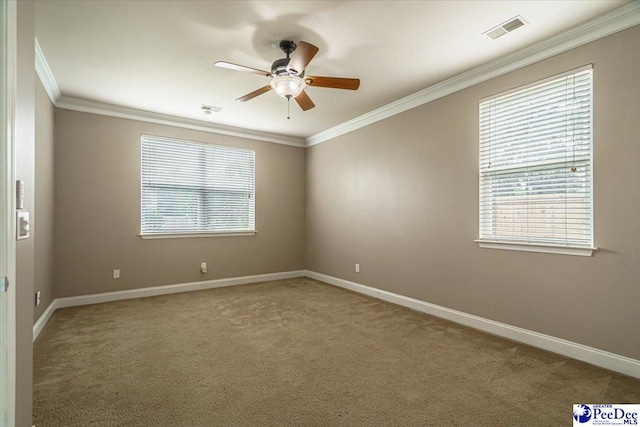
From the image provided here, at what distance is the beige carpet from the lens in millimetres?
1922

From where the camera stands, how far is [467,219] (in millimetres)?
3475

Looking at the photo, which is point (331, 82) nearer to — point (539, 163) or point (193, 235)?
point (539, 163)

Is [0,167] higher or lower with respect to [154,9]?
lower

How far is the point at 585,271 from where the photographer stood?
2.60 metres

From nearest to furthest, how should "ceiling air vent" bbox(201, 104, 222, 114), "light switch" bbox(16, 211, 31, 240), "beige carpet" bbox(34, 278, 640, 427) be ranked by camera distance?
"light switch" bbox(16, 211, 31, 240)
"beige carpet" bbox(34, 278, 640, 427)
"ceiling air vent" bbox(201, 104, 222, 114)

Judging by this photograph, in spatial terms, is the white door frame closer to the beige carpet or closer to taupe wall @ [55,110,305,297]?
the beige carpet

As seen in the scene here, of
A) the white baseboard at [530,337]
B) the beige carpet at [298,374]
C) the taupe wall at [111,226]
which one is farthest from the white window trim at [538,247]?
the taupe wall at [111,226]

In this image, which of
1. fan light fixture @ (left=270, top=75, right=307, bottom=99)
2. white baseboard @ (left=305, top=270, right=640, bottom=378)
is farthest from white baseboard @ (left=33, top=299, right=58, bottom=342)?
white baseboard @ (left=305, top=270, right=640, bottom=378)

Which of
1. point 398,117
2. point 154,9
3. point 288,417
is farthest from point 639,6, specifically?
point 288,417

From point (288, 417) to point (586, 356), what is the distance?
246 centimetres

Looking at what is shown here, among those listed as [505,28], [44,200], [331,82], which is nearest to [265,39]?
[331,82]

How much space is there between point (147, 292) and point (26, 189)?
3635mm

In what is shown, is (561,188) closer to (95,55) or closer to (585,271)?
(585,271)

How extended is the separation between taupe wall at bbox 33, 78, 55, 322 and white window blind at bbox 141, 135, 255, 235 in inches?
42.7
